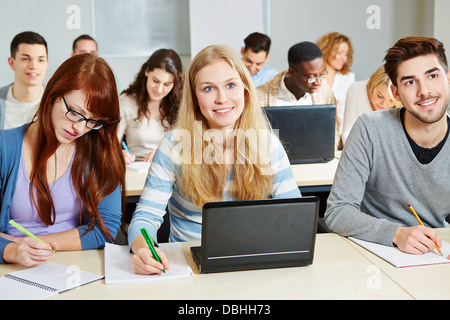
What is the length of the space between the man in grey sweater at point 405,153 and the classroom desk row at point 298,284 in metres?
0.29

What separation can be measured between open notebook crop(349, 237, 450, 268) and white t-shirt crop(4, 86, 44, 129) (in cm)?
247

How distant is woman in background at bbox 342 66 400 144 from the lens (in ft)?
9.95

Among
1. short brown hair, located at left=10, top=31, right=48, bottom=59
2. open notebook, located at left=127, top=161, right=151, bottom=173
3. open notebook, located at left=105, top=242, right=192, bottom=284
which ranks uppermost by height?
short brown hair, located at left=10, top=31, right=48, bottom=59

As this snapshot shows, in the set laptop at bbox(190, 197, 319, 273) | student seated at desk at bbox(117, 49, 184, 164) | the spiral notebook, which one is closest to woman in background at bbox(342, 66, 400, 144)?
student seated at desk at bbox(117, 49, 184, 164)

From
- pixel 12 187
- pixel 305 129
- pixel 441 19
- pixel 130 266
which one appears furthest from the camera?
pixel 441 19

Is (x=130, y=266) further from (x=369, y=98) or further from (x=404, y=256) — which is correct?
(x=369, y=98)

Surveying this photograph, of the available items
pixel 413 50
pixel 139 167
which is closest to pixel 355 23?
pixel 139 167

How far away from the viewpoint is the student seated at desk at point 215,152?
5.16 feet

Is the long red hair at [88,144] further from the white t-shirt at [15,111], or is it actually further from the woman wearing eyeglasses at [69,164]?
the white t-shirt at [15,111]

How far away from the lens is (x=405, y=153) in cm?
167

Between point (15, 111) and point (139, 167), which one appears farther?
point (15, 111)

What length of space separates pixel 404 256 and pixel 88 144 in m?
1.03

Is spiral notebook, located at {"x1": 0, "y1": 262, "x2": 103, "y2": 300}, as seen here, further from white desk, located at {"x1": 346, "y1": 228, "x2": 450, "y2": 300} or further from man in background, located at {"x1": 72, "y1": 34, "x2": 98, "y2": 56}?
man in background, located at {"x1": 72, "y1": 34, "x2": 98, "y2": 56}

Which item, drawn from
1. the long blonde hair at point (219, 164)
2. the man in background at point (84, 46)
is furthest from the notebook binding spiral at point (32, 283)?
the man in background at point (84, 46)
